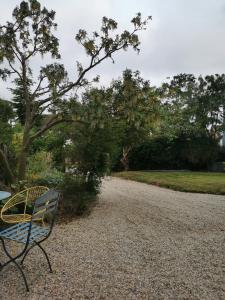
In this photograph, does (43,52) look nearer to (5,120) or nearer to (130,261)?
(5,120)

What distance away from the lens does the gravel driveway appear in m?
3.04

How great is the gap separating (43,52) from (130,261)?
5945mm

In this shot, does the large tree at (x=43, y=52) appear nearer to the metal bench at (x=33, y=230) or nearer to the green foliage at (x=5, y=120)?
the green foliage at (x=5, y=120)

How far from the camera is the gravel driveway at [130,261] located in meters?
3.04

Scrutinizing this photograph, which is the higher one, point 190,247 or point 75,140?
point 75,140

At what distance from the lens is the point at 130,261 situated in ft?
12.7

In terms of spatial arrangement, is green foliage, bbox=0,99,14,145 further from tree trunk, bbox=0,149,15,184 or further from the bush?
the bush

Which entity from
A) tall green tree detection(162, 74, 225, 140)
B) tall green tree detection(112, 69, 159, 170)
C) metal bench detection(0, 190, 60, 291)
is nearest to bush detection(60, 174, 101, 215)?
tall green tree detection(112, 69, 159, 170)

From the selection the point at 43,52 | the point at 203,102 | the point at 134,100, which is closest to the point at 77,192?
the point at 134,100

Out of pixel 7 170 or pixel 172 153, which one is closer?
pixel 7 170

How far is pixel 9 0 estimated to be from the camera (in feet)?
25.7

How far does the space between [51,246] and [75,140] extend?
4.02 meters

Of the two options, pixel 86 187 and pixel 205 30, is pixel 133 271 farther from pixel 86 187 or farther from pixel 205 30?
pixel 205 30

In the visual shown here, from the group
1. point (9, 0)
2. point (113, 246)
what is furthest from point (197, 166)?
point (113, 246)
